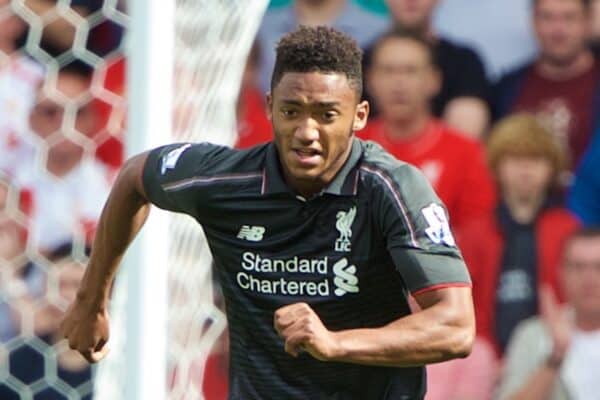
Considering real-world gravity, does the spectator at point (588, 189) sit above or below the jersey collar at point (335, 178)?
below

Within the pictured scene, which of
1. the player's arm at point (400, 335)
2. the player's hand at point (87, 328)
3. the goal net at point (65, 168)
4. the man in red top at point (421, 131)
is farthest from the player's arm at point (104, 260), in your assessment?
the man in red top at point (421, 131)

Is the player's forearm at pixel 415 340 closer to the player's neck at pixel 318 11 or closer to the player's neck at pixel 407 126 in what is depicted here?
the player's neck at pixel 407 126

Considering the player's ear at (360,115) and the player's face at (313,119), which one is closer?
the player's face at (313,119)

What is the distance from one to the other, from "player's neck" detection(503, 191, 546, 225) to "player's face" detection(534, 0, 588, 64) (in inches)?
22.0

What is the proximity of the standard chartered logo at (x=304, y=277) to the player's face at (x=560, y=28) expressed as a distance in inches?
113

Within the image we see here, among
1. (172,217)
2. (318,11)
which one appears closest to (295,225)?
(172,217)

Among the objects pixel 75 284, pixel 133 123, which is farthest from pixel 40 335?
pixel 133 123

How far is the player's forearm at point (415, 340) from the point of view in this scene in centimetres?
Result: 292

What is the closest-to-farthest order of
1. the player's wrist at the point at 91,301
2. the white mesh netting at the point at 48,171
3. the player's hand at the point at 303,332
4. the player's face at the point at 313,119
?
the player's hand at the point at 303,332, the player's face at the point at 313,119, the player's wrist at the point at 91,301, the white mesh netting at the point at 48,171

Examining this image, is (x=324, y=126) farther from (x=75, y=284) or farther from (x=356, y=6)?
(x=356, y=6)

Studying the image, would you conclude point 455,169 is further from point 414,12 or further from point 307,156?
point 307,156

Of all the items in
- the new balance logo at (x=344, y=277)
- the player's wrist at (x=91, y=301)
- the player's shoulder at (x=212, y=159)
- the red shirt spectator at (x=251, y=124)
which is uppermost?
the player's shoulder at (x=212, y=159)

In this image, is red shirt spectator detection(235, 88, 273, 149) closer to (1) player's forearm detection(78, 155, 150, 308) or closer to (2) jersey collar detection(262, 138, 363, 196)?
(1) player's forearm detection(78, 155, 150, 308)

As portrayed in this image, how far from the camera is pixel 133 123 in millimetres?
3973
